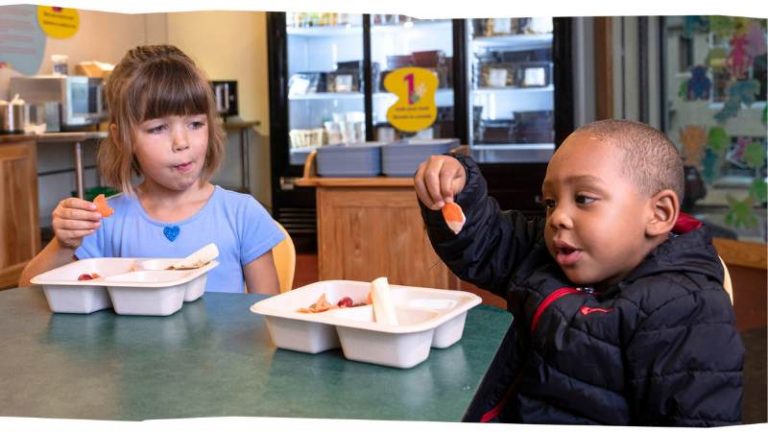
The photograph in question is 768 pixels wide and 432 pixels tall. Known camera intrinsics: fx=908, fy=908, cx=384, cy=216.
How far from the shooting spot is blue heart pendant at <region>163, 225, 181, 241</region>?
5.36 feet

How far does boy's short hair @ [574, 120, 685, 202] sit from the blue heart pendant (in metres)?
0.82

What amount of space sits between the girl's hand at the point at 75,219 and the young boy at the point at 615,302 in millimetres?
535

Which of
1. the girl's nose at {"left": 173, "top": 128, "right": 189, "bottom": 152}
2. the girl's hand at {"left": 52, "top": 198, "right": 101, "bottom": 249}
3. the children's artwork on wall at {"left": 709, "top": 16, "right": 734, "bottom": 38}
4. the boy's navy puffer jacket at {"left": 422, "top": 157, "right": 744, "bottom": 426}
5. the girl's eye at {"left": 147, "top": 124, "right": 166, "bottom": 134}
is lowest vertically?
the boy's navy puffer jacket at {"left": 422, "top": 157, "right": 744, "bottom": 426}

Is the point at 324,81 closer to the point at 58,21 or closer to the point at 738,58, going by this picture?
the point at 58,21

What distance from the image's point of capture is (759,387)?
9.02 feet

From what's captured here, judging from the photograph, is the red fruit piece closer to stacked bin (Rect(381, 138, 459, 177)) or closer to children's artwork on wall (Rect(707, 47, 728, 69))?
stacked bin (Rect(381, 138, 459, 177))

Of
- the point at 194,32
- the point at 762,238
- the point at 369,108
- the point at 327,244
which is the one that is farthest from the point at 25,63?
the point at 762,238

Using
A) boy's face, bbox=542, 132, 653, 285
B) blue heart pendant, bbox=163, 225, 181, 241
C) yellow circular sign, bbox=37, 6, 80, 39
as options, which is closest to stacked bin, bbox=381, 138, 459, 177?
blue heart pendant, bbox=163, 225, 181, 241

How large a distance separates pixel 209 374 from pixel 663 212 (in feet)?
1.89

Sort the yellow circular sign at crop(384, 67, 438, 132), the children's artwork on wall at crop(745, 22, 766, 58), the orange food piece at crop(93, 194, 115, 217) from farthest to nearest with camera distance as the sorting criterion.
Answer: the yellow circular sign at crop(384, 67, 438, 132)
the children's artwork on wall at crop(745, 22, 766, 58)
the orange food piece at crop(93, 194, 115, 217)

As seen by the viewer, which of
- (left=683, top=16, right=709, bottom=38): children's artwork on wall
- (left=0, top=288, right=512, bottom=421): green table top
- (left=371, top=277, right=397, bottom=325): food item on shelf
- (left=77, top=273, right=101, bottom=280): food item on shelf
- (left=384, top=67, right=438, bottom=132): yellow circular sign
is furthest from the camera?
(left=384, top=67, right=438, bottom=132): yellow circular sign

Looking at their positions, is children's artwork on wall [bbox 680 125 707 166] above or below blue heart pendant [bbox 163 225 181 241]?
above

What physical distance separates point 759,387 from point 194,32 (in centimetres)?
507

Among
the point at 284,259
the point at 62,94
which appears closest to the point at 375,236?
the point at 284,259
